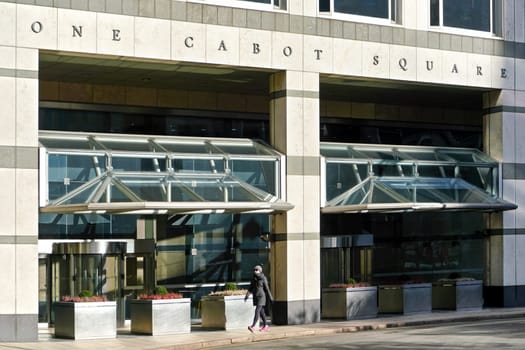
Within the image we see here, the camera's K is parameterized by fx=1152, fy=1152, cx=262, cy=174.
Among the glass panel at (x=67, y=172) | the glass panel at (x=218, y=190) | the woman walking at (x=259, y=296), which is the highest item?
the glass panel at (x=67, y=172)

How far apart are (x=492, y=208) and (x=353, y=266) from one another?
19.0 feet

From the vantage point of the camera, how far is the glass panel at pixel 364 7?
36.0m

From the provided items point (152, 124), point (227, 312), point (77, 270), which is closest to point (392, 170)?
point (152, 124)

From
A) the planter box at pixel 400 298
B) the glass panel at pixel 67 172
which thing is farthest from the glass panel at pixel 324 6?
the planter box at pixel 400 298

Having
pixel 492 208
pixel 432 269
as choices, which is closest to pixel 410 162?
pixel 492 208

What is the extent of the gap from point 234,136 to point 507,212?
9842mm

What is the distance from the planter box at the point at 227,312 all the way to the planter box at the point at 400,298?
218 inches

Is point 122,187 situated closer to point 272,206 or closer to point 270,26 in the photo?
point 272,206

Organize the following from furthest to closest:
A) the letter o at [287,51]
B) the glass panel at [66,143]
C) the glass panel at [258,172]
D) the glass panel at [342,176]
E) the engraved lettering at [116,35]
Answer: the glass panel at [342,176]
the letter o at [287,51]
the glass panel at [258,172]
the glass panel at [66,143]
the engraved lettering at [116,35]

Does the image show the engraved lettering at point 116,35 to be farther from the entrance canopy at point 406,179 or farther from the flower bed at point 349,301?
the flower bed at point 349,301

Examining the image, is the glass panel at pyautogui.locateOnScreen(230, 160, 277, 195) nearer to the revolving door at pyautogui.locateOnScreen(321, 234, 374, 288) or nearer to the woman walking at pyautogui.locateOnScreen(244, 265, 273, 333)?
the woman walking at pyautogui.locateOnScreen(244, 265, 273, 333)

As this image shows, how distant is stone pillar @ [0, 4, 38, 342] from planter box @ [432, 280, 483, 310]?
15174 millimetres

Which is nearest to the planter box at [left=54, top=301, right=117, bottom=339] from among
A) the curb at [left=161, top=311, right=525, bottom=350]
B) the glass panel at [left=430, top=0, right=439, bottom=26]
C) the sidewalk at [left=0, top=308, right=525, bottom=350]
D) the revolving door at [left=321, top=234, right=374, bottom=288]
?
the sidewalk at [left=0, top=308, right=525, bottom=350]

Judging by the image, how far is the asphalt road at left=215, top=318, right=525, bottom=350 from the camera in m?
27.0
